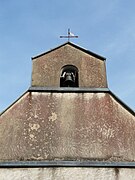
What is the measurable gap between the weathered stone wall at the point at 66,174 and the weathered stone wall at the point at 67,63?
2673mm

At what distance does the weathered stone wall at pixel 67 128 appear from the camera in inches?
321

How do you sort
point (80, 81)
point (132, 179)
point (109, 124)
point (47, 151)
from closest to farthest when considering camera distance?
point (132, 179)
point (47, 151)
point (109, 124)
point (80, 81)

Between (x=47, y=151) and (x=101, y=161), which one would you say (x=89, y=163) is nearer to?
(x=101, y=161)

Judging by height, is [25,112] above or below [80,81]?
below

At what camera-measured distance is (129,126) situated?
8805 millimetres

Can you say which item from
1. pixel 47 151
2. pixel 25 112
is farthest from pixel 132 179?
pixel 25 112

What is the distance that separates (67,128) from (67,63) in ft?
8.14

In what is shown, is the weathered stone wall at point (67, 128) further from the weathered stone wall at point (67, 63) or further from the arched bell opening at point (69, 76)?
the arched bell opening at point (69, 76)

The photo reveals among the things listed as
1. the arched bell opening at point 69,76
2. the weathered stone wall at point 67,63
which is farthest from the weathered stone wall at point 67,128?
the arched bell opening at point 69,76

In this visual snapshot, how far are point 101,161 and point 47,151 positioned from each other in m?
1.18

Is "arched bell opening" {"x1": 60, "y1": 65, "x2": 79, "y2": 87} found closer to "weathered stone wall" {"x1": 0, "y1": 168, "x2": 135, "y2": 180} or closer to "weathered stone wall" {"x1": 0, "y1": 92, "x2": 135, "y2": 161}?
"weathered stone wall" {"x1": 0, "y1": 92, "x2": 135, "y2": 161}

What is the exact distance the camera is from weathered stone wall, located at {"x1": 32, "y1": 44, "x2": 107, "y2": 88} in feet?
32.5

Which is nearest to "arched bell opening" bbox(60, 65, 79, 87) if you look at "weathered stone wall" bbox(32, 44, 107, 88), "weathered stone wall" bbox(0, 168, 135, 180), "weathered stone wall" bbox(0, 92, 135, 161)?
"weathered stone wall" bbox(32, 44, 107, 88)

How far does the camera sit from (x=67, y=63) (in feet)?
34.6
